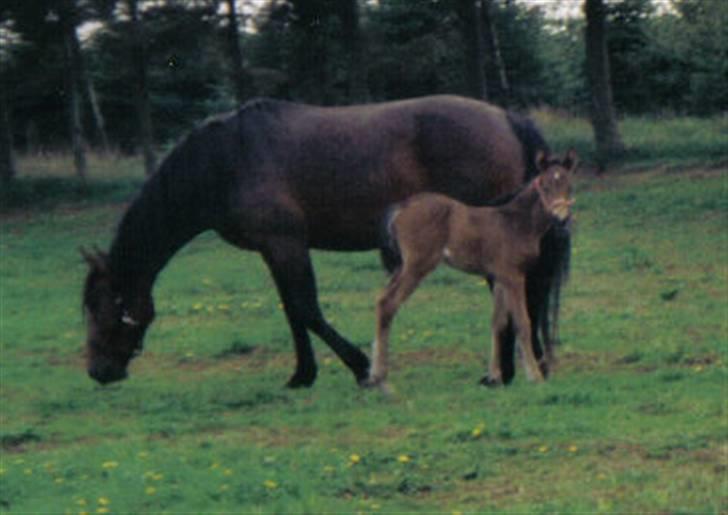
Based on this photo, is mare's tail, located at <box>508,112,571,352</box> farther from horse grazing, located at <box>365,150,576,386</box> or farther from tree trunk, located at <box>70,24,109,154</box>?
tree trunk, located at <box>70,24,109,154</box>

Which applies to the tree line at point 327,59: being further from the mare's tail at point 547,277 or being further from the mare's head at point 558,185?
the mare's head at point 558,185

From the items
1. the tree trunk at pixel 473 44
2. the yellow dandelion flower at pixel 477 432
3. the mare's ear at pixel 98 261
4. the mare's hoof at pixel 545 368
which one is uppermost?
the tree trunk at pixel 473 44

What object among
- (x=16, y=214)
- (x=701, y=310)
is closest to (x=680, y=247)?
(x=701, y=310)

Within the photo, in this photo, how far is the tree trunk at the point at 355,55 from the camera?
35.6 m

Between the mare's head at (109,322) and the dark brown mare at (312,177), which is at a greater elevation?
the dark brown mare at (312,177)

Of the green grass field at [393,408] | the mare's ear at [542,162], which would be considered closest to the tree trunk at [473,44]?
the green grass field at [393,408]

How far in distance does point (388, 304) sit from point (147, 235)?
7.96 ft

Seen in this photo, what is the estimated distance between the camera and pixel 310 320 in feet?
45.7

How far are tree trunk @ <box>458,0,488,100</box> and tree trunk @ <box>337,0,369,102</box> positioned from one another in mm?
2503

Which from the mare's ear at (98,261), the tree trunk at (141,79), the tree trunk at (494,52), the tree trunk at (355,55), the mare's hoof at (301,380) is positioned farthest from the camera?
the tree trunk at (141,79)

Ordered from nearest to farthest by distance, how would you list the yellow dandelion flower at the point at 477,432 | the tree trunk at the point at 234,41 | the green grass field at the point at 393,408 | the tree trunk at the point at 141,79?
1. the green grass field at the point at 393,408
2. the yellow dandelion flower at the point at 477,432
3. the tree trunk at the point at 234,41
4. the tree trunk at the point at 141,79

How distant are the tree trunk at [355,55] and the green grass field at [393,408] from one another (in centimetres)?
1298

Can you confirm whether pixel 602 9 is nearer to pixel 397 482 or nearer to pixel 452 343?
pixel 452 343

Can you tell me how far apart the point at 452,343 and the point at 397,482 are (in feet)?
20.6
